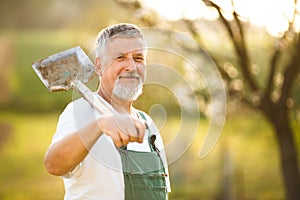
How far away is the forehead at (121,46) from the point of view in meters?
2.90

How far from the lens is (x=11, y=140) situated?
13016 mm

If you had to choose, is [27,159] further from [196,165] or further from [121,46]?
[121,46]

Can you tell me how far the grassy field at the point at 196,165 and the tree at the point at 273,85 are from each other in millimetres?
3087

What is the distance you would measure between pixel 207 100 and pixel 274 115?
3.65 ft

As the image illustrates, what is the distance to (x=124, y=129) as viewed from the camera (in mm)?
2158

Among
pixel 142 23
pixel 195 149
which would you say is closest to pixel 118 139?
pixel 142 23

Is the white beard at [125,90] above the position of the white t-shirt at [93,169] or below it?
above

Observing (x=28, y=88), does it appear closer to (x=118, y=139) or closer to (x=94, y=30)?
(x=94, y=30)

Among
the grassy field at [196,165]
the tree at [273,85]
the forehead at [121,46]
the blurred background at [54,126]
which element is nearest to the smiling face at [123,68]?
the forehead at [121,46]

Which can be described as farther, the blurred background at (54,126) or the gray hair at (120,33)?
the blurred background at (54,126)

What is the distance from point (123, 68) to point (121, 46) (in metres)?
0.10

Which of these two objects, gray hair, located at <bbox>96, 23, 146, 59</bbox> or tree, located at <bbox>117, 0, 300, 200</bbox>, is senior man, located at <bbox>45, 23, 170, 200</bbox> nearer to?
gray hair, located at <bbox>96, 23, 146, 59</bbox>

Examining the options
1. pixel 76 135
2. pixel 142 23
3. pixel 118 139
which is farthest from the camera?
pixel 142 23

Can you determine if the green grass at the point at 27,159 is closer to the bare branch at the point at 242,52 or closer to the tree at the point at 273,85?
the tree at the point at 273,85
